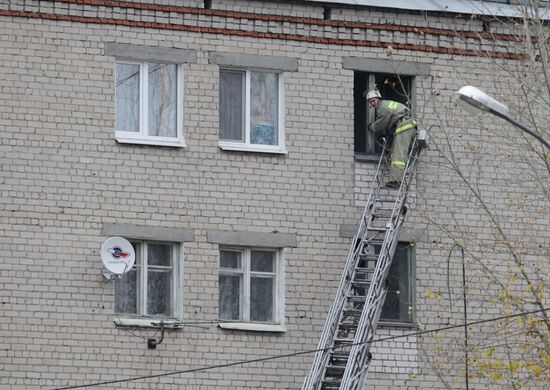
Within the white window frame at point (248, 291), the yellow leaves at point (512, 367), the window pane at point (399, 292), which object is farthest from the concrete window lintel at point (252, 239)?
the yellow leaves at point (512, 367)

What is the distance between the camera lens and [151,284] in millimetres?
27125

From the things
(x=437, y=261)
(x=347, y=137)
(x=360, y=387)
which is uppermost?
(x=347, y=137)

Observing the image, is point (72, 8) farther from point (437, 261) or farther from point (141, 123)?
point (437, 261)

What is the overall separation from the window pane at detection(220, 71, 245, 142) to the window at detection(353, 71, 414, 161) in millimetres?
1776

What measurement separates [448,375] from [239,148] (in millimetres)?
4422

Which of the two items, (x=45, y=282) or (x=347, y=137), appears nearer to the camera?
(x=45, y=282)

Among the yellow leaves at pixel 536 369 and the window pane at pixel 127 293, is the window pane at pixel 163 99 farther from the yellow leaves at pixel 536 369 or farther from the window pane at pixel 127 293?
the yellow leaves at pixel 536 369

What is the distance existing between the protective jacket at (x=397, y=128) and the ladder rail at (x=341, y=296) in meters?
0.24

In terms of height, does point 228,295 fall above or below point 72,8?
below

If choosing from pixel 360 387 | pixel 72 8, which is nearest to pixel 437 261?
pixel 360 387

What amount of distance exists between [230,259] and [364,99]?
317 cm

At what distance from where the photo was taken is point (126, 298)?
27.0m

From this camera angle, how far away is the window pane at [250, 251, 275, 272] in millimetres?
27672

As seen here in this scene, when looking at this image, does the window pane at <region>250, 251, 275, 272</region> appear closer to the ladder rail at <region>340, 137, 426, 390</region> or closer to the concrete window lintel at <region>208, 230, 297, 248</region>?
the concrete window lintel at <region>208, 230, 297, 248</region>
